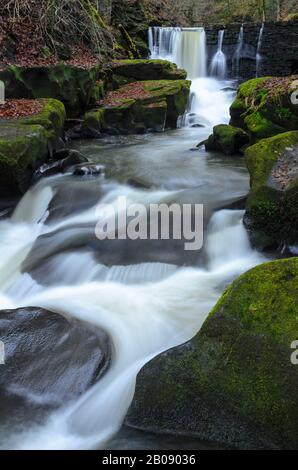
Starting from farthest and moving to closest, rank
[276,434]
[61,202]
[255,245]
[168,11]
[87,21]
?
[168,11] → [87,21] → [61,202] → [255,245] → [276,434]

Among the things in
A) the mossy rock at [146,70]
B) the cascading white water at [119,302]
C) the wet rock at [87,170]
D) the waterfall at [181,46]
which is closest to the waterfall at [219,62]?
the waterfall at [181,46]

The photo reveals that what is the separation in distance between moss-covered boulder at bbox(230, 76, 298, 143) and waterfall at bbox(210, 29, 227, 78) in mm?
8339

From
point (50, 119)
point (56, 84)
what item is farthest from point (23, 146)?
point (56, 84)

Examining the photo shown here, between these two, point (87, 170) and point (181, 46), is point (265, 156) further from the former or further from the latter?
point (181, 46)

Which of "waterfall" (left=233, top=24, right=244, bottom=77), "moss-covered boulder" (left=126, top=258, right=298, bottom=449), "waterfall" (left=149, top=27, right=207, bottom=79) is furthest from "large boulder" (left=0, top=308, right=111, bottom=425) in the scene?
"waterfall" (left=233, top=24, right=244, bottom=77)

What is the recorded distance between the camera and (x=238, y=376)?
3035 millimetres

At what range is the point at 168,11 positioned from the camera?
24.2 m

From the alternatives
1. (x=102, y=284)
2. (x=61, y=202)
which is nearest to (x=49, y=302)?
(x=102, y=284)

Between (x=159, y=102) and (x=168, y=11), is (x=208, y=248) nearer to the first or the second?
(x=159, y=102)

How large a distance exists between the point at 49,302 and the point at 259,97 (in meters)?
7.00

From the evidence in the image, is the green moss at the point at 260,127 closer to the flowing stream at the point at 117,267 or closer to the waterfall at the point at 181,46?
the flowing stream at the point at 117,267

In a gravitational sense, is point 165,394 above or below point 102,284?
above

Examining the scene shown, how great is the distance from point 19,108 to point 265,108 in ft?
17.4

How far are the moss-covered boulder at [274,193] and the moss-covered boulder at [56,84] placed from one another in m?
6.50
